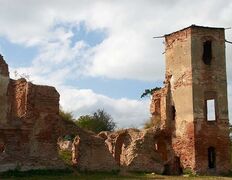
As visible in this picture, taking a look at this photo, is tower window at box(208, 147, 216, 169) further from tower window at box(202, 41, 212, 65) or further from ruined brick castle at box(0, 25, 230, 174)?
tower window at box(202, 41, 212, 65)

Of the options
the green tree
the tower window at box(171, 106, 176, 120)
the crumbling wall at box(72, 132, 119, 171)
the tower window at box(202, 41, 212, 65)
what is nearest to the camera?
the crumbling wall at box(72, 132, 119, 171)

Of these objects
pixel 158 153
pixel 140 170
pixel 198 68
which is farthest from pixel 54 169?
pixel 198 68

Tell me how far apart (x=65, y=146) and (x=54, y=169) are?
40.2ft

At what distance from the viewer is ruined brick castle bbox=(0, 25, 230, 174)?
19859 mm

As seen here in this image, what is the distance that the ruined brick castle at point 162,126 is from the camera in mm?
19859

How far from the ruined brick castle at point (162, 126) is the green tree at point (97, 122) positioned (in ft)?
61.8

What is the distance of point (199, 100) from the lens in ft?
77.8

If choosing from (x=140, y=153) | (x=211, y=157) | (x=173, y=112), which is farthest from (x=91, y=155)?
(x=211, y=157)

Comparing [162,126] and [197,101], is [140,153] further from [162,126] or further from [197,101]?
[197,101]

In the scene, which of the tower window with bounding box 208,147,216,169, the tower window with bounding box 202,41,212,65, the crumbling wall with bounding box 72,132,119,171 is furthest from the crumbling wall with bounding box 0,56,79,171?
the tower window with bounding box 202,41,212,65

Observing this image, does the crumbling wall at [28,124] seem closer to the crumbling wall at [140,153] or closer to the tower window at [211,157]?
the crumbling wall at [140,153]

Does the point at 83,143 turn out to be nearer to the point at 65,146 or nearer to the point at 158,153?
the point at 158,153

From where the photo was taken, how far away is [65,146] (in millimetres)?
31969

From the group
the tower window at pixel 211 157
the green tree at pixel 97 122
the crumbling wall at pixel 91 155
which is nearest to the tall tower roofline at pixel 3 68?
the crumbling wall at pixel 91 155
